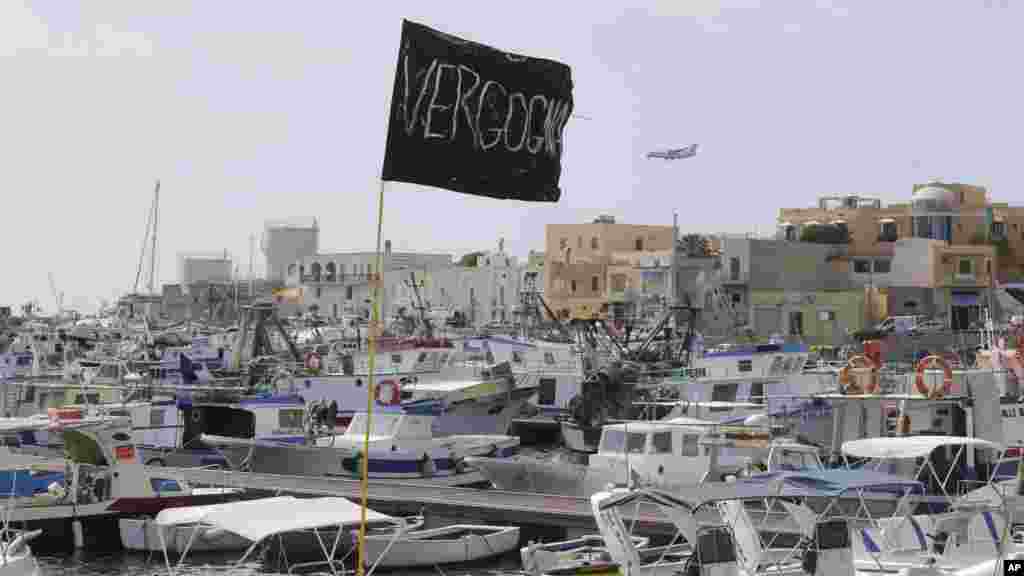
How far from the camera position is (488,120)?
1198 centimetres

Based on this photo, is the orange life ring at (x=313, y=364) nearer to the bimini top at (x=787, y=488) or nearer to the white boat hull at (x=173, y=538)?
the white boat hull at (x=173, y=538)

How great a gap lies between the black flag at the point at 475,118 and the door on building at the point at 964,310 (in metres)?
64.3

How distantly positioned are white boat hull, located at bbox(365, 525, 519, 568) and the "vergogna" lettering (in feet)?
42.9

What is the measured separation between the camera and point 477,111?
39.0ft

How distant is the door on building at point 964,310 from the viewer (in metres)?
74.5

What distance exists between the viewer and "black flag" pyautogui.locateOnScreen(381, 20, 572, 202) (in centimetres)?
1146

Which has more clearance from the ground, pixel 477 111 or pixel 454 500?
pixel 477 111

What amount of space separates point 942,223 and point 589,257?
61.9 feet

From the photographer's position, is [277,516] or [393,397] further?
[393,397]

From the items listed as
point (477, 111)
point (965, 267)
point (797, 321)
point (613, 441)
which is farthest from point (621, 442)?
point (965, 267)

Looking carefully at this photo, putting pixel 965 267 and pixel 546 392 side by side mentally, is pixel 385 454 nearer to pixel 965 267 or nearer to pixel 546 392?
pixel 546 392

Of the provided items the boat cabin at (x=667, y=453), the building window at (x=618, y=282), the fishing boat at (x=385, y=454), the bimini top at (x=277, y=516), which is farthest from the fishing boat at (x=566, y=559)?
the building window at (x=618, y=282)

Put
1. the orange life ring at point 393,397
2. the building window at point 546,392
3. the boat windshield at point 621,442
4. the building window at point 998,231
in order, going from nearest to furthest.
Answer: the boat windshield at point 621,442 < the orange life ring at point 393,397 < the building window at point 546,392 < the building window at point 998,231

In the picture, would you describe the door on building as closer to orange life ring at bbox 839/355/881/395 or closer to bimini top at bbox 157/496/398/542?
orange life ring at bbox 839/355/881/395
